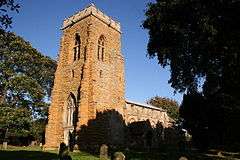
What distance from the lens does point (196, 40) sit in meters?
20.1

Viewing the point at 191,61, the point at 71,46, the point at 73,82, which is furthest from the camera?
the point at 71,46

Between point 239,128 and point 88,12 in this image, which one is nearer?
point 239,128

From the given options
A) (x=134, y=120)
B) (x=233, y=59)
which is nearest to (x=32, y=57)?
(x=134, y=120)

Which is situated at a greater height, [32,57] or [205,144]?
[32,57]

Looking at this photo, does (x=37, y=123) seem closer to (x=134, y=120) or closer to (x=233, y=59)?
(x=134, y=120)

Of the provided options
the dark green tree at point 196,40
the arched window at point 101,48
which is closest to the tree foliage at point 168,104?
the arched window at point 101,48

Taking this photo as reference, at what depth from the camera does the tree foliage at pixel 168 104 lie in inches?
2936

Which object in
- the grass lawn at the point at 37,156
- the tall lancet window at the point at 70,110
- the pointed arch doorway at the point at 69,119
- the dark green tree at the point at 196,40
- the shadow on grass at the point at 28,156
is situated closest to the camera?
the dark green tree at the point at 196,40

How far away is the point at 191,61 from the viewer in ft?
70.0

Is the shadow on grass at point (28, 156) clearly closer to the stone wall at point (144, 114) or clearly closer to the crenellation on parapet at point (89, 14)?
the crenellation on parapet at point (89, 14)

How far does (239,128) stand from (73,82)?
19054 mm

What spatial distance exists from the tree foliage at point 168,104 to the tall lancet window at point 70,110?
136 feet

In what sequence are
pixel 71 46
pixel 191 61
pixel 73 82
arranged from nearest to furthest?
pixel 191 61, pixel 73 82, pixel 71 46

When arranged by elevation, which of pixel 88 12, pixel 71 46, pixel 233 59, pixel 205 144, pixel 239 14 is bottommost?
pixel 205 144
